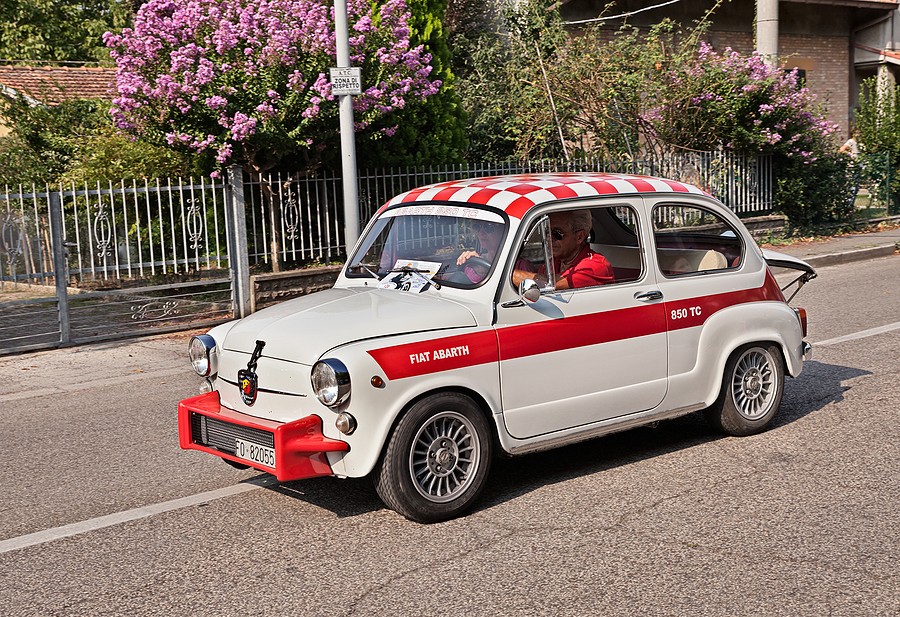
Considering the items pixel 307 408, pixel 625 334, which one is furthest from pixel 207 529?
pixel 625 334

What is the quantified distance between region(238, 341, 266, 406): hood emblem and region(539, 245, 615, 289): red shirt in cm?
172

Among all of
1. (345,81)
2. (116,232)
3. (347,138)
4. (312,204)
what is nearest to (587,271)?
(345,81)

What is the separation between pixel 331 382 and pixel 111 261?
770 centimetres

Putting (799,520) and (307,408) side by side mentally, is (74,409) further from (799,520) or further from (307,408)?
(799,520)

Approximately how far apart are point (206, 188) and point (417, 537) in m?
8.43

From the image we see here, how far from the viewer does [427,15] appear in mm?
16125

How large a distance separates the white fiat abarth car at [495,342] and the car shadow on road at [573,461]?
0.91 feet

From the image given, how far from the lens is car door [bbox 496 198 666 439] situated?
5.71 m

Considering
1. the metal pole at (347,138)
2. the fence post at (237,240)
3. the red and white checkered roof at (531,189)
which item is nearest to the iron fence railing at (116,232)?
the fence post at (237,240)

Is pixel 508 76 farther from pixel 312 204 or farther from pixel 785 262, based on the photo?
pixel 785 262

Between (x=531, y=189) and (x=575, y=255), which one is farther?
(x=575, y=255)

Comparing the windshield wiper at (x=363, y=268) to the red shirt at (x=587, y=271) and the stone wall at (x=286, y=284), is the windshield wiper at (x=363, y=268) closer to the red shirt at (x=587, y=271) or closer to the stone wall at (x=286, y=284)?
the red shirt at (x=587, y=271)

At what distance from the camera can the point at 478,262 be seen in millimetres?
5906

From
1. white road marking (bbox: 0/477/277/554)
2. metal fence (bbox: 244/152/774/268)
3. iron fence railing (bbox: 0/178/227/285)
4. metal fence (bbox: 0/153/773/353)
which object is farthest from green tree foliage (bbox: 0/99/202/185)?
white road marking (bbox: 0/477/277/554)
